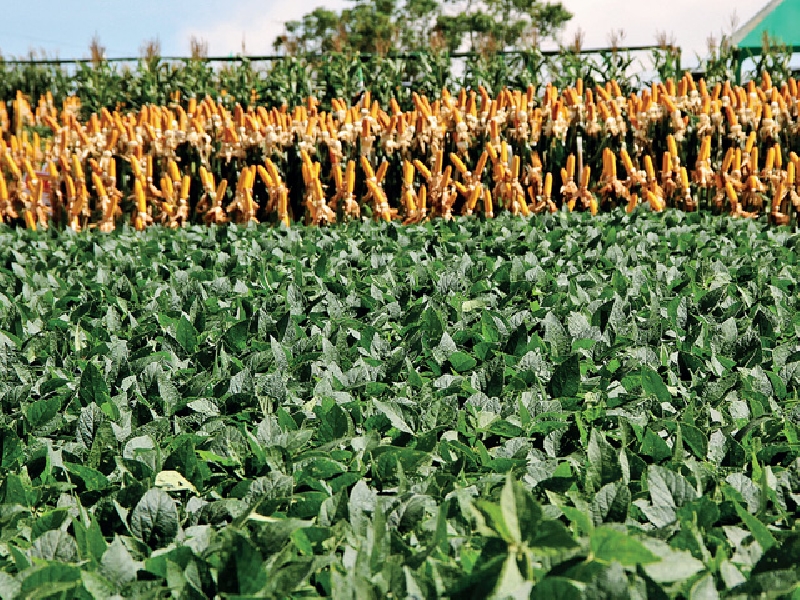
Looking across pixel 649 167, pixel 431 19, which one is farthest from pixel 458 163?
pixel 431 19

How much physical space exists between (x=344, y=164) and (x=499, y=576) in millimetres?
5927

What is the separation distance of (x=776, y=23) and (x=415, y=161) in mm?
10346

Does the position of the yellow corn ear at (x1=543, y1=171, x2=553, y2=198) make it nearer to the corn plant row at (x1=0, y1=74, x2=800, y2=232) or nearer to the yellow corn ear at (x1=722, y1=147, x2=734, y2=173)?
the corn plant row at (x1=0, y1=74, x2=800, y2=232)

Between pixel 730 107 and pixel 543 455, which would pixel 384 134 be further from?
pixel 543 455

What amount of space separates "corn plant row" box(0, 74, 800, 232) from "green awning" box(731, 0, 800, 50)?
7.66m

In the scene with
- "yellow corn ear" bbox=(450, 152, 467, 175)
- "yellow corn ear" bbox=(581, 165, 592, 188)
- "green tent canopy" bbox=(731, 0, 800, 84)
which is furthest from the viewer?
"green tent canopy" bbox=(731, 0, 800, 84)

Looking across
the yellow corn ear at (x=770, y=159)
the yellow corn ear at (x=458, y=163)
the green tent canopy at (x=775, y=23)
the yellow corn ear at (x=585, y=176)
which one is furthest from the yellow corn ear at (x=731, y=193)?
the green tent canopy at (x=775, y=23)

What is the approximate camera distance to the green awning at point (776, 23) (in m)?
13.8

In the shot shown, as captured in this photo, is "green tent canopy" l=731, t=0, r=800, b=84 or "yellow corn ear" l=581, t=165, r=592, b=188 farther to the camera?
"green tent canopy" l=731, t=0, r=800, b=84

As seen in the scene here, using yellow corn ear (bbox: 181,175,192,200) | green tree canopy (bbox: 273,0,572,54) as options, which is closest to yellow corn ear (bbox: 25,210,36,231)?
yellow corn ear (bbox: 181,175,192,200)

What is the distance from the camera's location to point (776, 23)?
549 inches

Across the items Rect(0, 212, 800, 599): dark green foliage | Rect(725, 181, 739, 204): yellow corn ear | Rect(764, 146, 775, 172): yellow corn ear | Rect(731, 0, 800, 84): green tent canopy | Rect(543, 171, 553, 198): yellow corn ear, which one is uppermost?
Rect(731, 0, 800, 84): green tent canopy

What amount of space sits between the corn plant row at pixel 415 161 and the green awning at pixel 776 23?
25.1 feet

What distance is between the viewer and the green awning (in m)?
13.8
